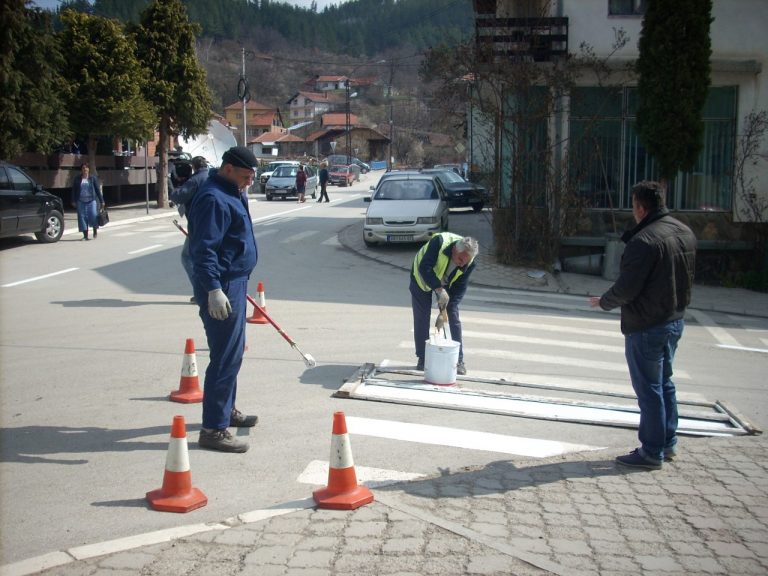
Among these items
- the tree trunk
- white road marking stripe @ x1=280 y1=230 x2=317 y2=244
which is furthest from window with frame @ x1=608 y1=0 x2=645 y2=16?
the tree trunk

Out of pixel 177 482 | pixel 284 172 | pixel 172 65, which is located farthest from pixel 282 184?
pixel 177 482

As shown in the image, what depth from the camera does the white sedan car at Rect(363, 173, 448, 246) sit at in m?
18.3

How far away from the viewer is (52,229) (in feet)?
62.3

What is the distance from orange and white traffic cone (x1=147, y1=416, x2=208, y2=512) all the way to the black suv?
14.0 metres

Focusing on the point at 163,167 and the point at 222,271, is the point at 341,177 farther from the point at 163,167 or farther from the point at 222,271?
the point at 222,271

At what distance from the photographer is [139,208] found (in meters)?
31.4

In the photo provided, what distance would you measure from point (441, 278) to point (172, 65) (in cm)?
2483

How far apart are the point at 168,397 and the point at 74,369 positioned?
5.07 feet

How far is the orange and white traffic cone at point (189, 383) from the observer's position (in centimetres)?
703

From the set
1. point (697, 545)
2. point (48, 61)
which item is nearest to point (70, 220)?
point (48, 61)

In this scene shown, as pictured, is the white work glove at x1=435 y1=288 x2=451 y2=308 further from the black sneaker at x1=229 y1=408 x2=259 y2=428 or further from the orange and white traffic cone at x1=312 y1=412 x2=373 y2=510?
the orange and white traffic cone at x1=312 y1=412 x2=373 y2=510

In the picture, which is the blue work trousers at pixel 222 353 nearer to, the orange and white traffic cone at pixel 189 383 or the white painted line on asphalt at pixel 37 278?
the orange and white traffic cone at pixel 189 383

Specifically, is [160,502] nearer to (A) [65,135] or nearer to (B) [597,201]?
(B) [597,201]

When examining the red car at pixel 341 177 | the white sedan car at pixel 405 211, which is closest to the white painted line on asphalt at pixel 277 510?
the white sedan car at pixel 405 211
